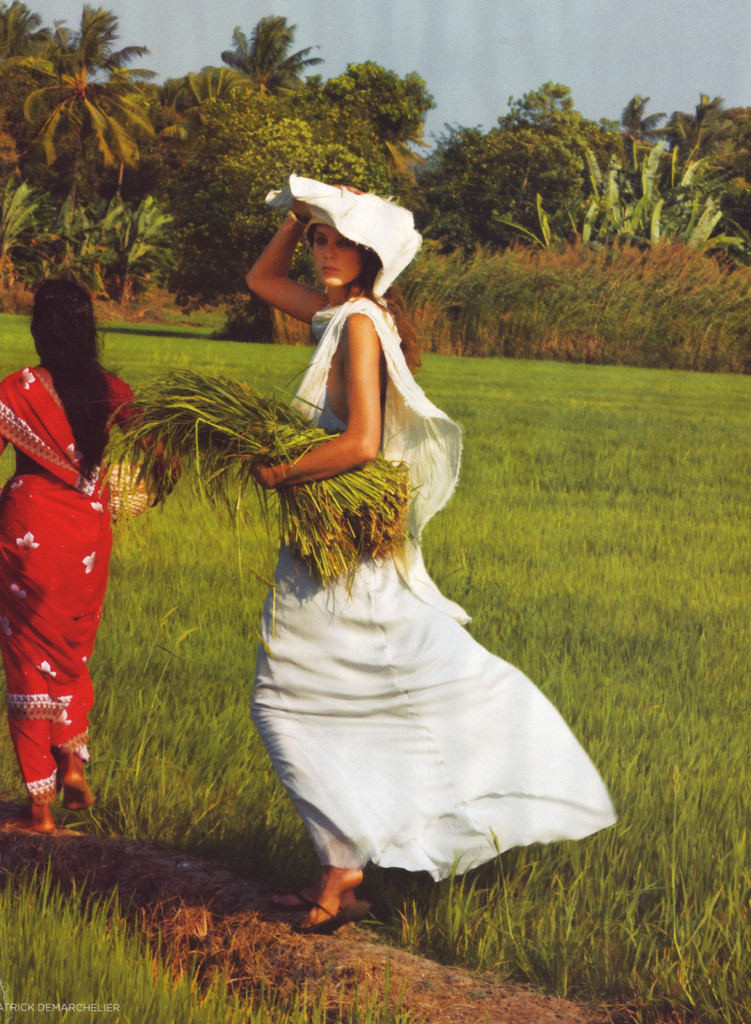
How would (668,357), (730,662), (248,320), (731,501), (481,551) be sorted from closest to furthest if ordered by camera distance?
(730,662) < (481,551) < (731,501) < (668,357) < (248,320)

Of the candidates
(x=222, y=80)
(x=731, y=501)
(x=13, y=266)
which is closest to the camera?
(x=731, y=501)

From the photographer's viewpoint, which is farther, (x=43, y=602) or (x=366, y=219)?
(x=43, y=602)

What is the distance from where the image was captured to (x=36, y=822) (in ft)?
11.6

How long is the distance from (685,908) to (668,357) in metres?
23.8

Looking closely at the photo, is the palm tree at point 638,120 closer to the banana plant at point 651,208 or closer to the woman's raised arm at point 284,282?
the banana plant at point 651,208

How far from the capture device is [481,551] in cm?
727

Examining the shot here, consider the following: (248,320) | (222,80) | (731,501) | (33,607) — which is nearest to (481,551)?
(731,501)

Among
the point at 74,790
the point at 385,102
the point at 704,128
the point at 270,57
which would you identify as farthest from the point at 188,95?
the point at 74,790

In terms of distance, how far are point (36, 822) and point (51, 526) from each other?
2.84ft

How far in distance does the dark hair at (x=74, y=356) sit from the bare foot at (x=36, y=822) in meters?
1.00

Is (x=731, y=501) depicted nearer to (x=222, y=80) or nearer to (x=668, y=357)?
(x=668, y=357)

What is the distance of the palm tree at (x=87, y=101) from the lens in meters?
45.5

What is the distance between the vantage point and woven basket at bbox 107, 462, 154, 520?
10.4ft

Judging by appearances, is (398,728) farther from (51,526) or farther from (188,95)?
(188,95)
